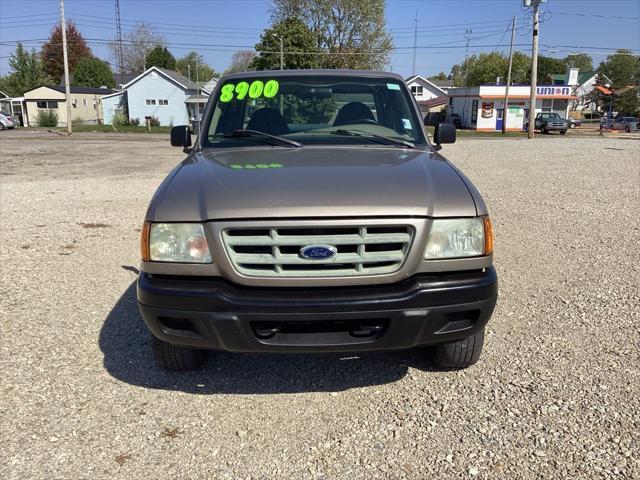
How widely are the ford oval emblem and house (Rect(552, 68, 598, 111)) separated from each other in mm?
73785

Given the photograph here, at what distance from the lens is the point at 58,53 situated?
81438mm

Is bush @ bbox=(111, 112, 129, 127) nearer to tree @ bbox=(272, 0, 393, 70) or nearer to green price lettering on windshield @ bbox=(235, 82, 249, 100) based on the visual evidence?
tree @ bbox=(272, 0, 393, 70)

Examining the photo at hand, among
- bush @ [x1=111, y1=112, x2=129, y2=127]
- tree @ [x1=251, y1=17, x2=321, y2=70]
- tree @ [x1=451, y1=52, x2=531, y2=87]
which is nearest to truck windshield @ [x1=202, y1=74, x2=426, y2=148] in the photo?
tree @ [x1=251, y1=17, x2=321, y2=70]

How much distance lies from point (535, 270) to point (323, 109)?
283 centimetres

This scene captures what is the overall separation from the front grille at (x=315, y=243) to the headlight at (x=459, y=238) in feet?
0.45

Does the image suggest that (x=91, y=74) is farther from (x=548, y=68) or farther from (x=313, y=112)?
(x=313, y=112)

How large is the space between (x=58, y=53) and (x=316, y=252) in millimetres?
91983

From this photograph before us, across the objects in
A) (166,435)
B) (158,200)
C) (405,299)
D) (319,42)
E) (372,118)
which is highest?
(319,42)

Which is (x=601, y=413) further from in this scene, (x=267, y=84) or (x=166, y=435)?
(x=267, y=84)

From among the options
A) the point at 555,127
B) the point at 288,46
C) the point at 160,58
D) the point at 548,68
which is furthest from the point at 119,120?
the point at 548,68

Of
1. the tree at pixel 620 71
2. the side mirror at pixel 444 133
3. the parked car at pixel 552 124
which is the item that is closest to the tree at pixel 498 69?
the tree at pixel 620 71

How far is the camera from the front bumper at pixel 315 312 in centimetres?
266

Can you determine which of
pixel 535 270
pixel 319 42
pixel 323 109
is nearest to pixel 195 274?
pixel 323 109

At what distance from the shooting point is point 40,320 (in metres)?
4.34
